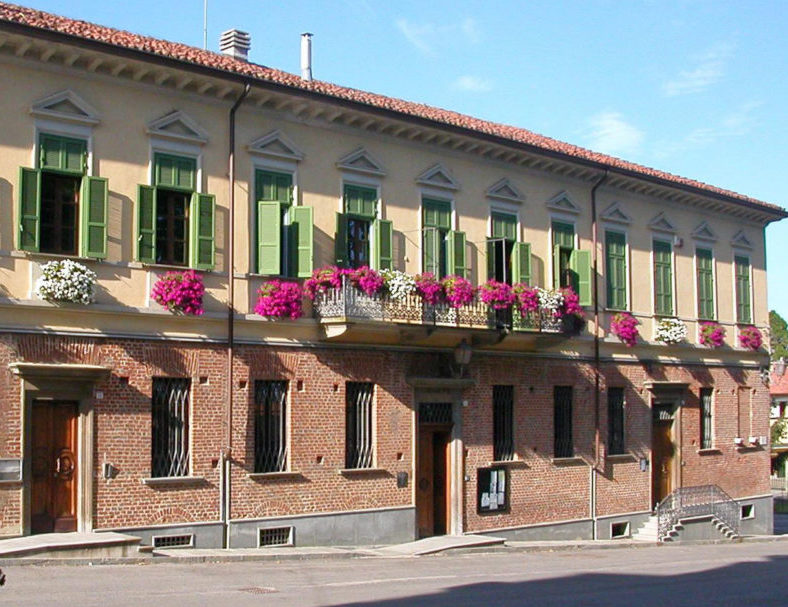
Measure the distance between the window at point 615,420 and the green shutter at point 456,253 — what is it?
6.87 metres

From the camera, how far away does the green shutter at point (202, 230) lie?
2144 cm

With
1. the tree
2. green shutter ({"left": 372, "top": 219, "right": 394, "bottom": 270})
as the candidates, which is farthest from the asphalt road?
the tree

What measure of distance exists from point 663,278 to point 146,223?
16.8 m

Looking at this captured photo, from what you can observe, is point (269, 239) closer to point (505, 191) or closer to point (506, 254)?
point (506, 254)

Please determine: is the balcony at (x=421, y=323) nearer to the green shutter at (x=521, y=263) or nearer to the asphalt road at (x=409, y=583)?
the green shutter at (x=521, y=263)

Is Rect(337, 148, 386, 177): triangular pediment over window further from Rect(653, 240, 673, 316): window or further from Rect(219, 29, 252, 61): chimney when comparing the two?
Rect(653, 240, 673, 316): window

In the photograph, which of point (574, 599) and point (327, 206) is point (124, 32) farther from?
A: point (574, 599)

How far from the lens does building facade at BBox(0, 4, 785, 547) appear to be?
19.8 m

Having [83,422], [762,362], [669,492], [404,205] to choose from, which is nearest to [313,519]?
[83,422]

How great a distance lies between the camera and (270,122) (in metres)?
23.1

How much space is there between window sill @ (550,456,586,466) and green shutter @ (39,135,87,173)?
13.8 meters

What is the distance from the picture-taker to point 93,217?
65.4 ft

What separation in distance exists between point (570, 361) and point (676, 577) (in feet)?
32.3

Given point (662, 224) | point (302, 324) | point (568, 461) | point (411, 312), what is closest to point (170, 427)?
point (302, 324)
